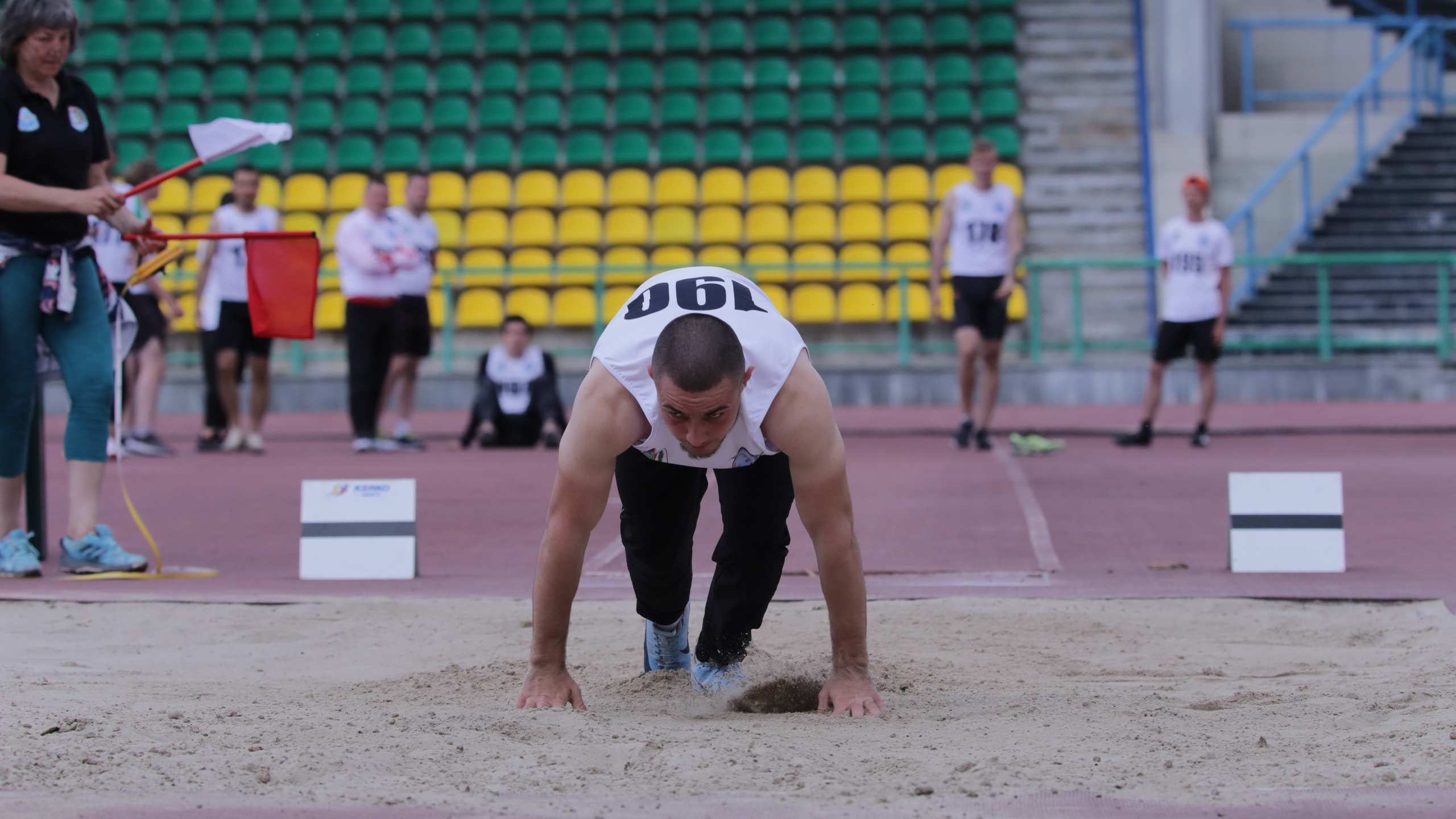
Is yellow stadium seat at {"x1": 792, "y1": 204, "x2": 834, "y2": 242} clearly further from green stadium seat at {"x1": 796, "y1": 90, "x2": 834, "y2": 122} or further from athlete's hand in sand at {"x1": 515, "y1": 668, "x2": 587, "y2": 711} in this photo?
athlete's hand in sand at {"x1": 515, "y1": 668, "x2": 587, "y2": 711}

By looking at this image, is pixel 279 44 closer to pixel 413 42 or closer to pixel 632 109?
pixel 413 42

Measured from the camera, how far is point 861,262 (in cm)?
1445

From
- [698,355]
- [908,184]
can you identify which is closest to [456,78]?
[908,184]

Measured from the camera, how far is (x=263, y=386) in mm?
9828

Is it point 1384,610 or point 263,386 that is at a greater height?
point 263,386

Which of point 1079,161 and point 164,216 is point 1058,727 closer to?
point 1079,161

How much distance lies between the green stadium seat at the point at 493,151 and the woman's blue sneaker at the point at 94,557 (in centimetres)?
1240

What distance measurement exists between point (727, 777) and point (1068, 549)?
3.50 metres

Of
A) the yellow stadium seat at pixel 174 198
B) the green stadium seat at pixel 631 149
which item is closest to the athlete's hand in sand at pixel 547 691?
the green stadium seat at pixel 631 149

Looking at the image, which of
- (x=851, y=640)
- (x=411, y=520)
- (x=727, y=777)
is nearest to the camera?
(x=727, y=777)

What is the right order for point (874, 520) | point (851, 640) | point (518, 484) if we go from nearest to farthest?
point (851, 640) → point (874, 520) → point (518, 484)

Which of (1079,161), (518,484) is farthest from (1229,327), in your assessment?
(518,484)

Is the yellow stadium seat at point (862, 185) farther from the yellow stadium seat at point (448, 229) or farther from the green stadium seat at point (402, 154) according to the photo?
the green stadium seat at point (402, 154)

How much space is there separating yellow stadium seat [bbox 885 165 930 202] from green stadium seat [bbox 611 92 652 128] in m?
3.12
